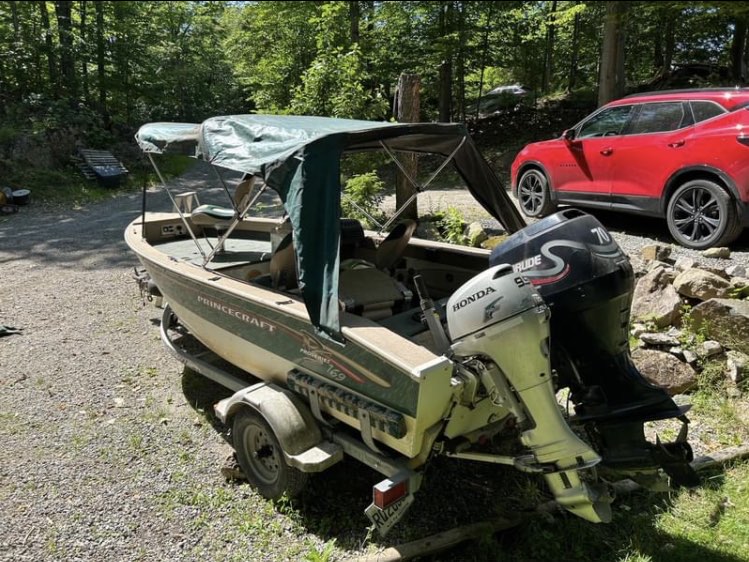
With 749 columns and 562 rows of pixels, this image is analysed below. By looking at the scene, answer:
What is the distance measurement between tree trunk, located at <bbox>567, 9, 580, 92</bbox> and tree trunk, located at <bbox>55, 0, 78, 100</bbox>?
15822 millimetres

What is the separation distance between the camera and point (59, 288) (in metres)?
7.17

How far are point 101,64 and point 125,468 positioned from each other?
19.2 meters

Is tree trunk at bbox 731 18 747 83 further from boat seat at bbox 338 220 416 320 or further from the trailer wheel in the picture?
the trailer wheel

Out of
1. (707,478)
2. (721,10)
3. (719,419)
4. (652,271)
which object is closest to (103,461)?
(707,478)

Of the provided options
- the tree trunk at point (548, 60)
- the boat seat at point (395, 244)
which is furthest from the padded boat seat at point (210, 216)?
the tree trunk at point (548, 60)

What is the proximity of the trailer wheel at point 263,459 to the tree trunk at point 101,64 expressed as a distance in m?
17.4

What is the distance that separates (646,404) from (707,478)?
42.6 inches

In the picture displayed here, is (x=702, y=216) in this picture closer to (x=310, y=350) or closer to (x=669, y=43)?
(x=310, y=350)

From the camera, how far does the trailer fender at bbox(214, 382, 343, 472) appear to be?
3.01 m

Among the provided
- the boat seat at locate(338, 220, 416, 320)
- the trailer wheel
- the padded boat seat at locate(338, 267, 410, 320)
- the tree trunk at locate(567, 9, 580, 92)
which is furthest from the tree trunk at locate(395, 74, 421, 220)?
the tree trunk at locate(567, 9, 580, 92)

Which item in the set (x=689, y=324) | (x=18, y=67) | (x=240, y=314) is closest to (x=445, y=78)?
(x=18, y=67)

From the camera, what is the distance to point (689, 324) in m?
4.64

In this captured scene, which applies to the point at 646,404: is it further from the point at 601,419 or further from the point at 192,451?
the point at 192,451

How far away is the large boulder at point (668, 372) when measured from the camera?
14.0 feet
